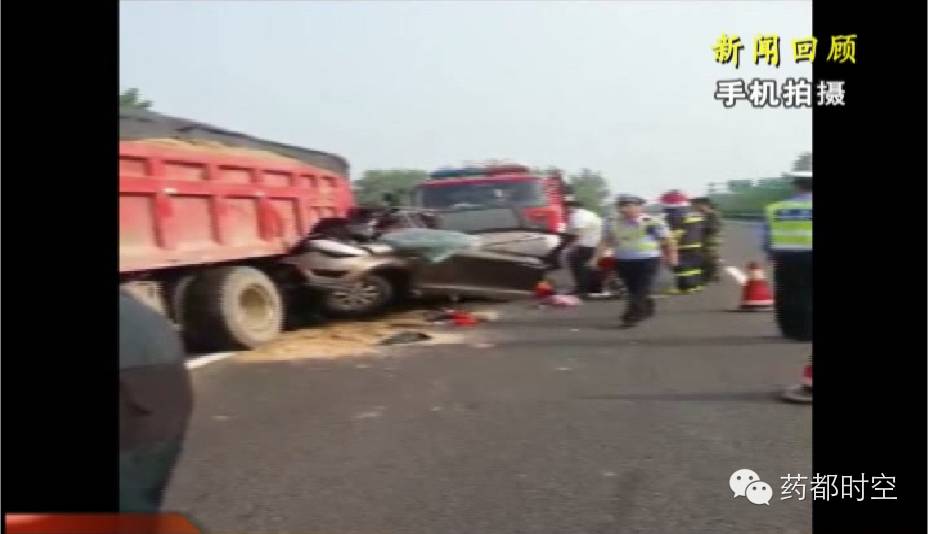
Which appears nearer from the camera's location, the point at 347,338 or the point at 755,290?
the point at 755,290

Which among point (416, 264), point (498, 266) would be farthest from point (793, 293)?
point (416, 264)

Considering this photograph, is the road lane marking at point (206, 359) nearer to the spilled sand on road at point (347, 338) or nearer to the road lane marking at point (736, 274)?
the spilled sand on road at point (347, 338)

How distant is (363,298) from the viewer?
287 centimetres

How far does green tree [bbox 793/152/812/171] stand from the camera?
96.1 inches

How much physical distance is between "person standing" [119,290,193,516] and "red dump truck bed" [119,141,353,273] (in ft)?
0.97

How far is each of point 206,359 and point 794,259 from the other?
181 cm

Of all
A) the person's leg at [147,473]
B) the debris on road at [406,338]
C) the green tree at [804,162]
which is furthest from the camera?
the debris on road at [406,338]

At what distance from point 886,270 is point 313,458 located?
1742mm

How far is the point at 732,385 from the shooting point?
8.80 ft

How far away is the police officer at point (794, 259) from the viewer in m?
2.48

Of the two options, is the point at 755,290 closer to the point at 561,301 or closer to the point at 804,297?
the point at 804,297

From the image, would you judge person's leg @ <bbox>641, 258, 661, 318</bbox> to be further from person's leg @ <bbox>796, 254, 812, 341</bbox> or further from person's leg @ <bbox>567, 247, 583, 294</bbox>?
person's leg @ <bbox>796, 254, 812, 341</bbox>

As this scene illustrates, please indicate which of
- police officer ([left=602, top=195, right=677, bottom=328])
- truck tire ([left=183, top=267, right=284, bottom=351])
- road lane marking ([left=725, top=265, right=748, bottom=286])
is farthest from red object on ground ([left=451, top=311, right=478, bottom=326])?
road lane marking ([left=725, top=265, right=748, bottom=286])

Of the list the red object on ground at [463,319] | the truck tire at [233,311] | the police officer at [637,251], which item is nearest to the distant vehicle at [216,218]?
the truck tire at [233,311]
